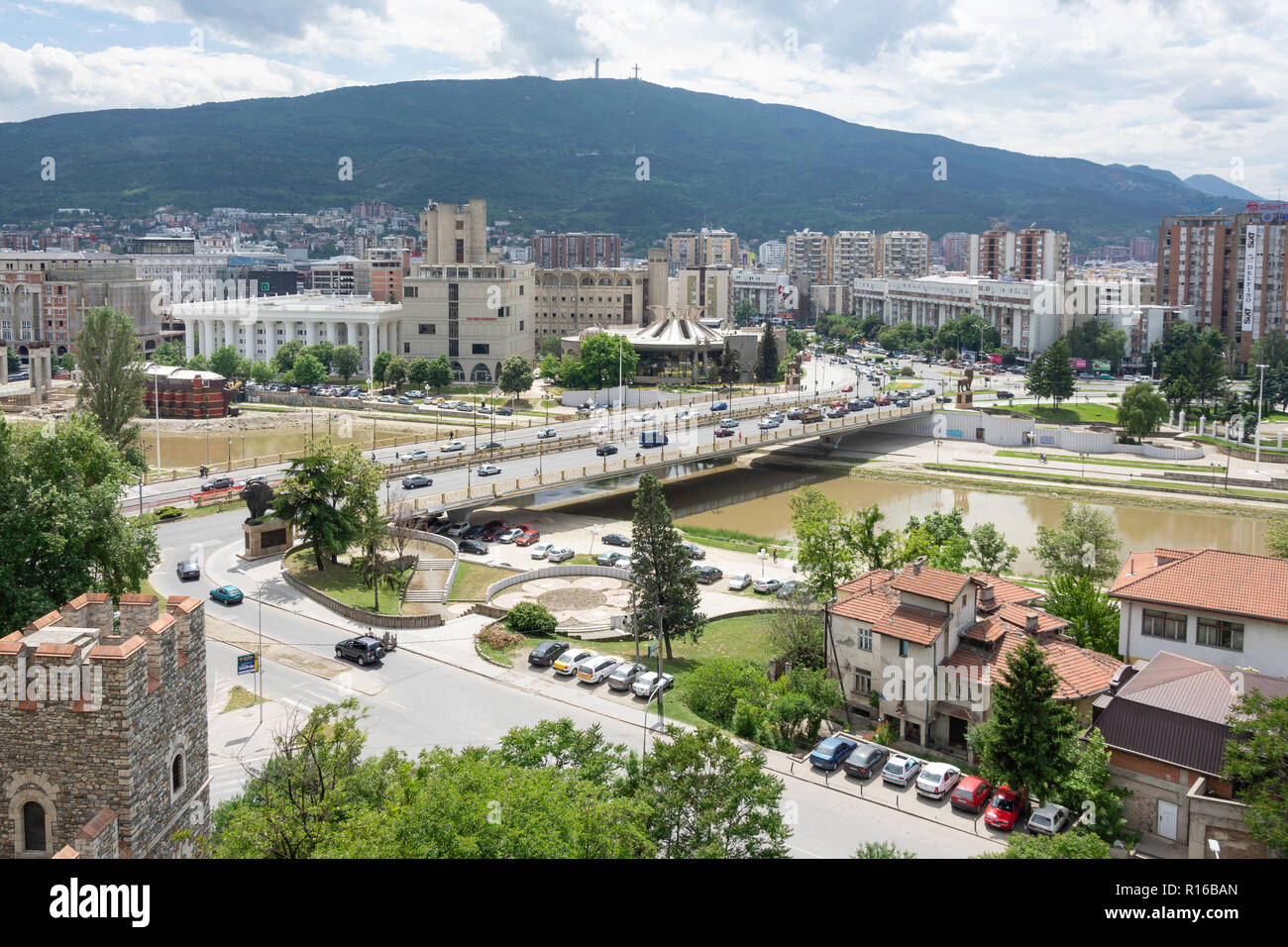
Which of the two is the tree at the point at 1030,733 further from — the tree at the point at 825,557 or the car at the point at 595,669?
the tree at the point at 825,557

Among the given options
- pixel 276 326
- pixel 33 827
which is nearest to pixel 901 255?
pixel 276 326

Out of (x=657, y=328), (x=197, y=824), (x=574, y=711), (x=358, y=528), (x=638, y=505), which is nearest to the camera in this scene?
(x=197, y=824)

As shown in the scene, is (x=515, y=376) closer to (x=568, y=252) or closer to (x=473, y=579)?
(x=473, y=579)

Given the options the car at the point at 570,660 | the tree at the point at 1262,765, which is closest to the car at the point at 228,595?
the car at the point at 570,660

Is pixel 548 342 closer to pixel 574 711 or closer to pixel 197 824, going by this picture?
pixel 574 711

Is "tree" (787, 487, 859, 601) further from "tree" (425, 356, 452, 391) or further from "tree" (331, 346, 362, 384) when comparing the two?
"tree" (331, 346, 362, 384)

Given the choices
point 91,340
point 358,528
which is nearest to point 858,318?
point 91,340
